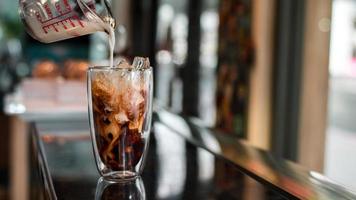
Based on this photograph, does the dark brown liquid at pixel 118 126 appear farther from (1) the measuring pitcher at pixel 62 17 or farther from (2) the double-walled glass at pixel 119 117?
(1) the measuring pitcher at pixel 62 17

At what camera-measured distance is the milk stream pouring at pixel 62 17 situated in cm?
85

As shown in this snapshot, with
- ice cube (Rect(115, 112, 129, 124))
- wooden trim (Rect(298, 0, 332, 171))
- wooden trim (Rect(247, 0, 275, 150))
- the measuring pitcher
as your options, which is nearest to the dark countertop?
ice cube (Rect(115, 112, 129, 124))

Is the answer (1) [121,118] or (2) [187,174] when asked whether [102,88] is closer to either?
(1) [121,118]

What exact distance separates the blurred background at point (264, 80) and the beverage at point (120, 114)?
110 cm

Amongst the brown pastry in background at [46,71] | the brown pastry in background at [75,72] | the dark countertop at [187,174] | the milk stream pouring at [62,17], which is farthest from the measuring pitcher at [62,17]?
the brown pastry in background at [46,71]

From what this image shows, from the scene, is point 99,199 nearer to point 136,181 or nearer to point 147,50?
point 136,181

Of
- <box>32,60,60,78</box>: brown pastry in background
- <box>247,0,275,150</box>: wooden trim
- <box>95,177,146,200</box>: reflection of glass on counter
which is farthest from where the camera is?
<box>247,0,275,150</box>: wooden trim

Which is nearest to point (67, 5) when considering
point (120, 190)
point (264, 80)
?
point (120, 190)

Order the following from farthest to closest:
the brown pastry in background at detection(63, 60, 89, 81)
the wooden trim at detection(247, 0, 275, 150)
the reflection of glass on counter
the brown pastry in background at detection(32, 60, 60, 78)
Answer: the wooden trim at detection(247, 0, 275, 150), the brown pastry in background at detection(32, 60, 60, 78), the brown pastry in background at detection(63, 60, 89, 81), the reflection of glass on counter

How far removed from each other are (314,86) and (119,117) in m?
1.81

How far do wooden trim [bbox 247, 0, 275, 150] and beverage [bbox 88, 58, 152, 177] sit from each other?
1.98 metres

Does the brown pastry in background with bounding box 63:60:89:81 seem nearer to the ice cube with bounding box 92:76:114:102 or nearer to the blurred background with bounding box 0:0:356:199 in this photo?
the blurred background with bounding box 0:0:356:199

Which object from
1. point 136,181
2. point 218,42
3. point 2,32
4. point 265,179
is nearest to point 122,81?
point 136,181

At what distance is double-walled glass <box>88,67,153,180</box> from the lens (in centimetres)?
89
